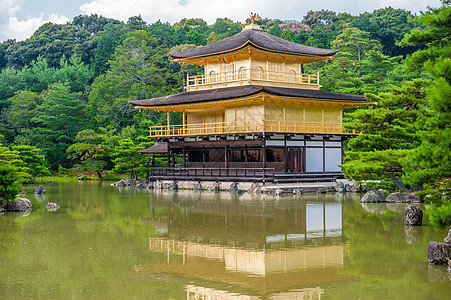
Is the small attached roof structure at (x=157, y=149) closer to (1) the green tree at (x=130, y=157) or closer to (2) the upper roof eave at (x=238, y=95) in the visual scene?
(1) the green tree at (x=130, y=157)

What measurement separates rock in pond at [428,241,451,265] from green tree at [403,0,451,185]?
4.95ft

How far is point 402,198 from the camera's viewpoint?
79.9ft

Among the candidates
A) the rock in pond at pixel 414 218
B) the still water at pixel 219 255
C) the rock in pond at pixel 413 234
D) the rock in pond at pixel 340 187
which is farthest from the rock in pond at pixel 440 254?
the rock in pond at pixel 340 187

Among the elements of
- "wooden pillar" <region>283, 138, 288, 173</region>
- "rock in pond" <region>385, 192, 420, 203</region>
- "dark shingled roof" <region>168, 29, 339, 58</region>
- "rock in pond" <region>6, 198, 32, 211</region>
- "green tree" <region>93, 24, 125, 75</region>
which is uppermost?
"green tree" <region>93, 24, 125, 75</region>

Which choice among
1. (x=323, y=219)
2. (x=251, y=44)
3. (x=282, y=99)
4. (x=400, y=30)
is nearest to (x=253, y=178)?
(x=282, y=99)

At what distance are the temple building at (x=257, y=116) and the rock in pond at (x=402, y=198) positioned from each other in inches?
335

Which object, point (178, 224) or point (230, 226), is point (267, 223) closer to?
point (230, 226)

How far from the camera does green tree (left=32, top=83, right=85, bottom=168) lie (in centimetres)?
5491

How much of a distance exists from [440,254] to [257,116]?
24.1 metres

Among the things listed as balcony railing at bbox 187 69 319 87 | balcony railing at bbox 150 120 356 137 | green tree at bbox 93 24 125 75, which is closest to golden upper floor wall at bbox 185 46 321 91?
balcony railing at bbox 187 69 319 87

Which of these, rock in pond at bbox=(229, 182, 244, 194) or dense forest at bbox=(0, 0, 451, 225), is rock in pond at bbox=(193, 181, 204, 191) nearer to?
A: rock in pond at bbox=(229, 182, 244, 194)

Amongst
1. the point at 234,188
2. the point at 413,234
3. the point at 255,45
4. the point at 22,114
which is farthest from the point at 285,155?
the point at 22,114

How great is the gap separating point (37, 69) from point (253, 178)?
45485 millimetres

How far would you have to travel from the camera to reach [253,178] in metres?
32.4
